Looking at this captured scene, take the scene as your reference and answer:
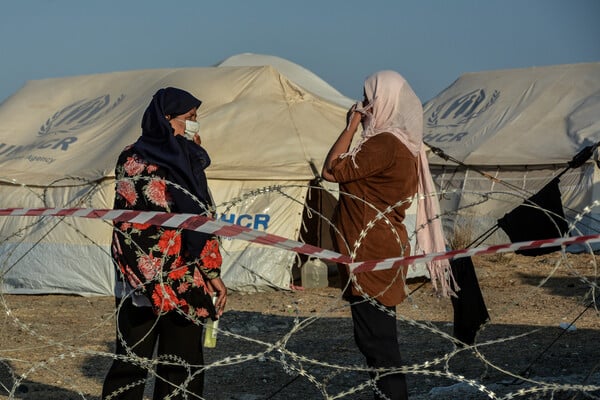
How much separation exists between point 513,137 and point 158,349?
12.8m

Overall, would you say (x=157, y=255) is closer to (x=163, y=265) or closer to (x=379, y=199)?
(x=163, y=265)

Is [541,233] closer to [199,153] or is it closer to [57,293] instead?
[199,153]

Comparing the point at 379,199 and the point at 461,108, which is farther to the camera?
the point at 461,108

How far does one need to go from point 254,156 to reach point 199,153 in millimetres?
7669

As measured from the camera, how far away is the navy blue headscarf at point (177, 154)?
175 inches

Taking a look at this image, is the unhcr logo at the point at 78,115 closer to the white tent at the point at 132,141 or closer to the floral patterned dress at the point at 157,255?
the white tent at the point at 132,141

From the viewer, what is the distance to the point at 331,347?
8.40 m

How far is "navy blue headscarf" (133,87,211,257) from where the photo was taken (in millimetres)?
4438

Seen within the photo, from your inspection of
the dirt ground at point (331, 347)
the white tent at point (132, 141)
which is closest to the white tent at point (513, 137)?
the dirt ground at point (331, 347)

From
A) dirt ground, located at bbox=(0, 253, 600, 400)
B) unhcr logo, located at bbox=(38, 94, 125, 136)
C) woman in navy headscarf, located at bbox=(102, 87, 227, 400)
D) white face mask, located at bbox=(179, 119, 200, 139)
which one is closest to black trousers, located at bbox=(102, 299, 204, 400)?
woman in navy headscarf, located at bbox=(102, 87, 227, 400)

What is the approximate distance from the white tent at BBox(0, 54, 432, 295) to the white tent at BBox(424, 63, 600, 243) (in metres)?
2.75

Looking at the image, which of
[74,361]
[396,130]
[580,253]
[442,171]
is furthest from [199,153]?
[442,171]

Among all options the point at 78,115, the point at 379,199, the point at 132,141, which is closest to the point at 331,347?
the point at 379,199

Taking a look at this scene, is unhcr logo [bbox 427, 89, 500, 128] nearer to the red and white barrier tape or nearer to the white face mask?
the white face mask
